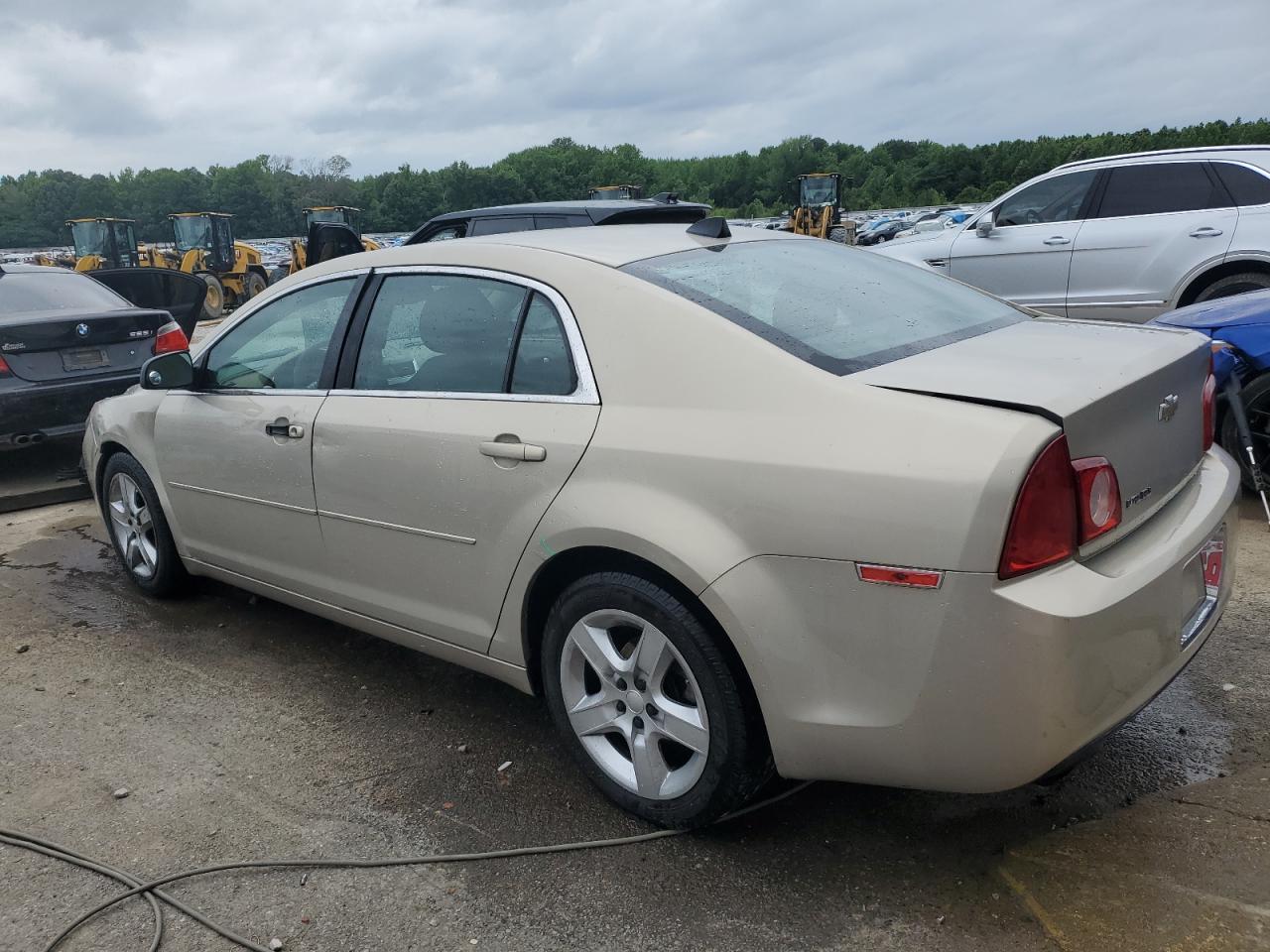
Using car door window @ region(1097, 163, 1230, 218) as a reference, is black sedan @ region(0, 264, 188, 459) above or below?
below

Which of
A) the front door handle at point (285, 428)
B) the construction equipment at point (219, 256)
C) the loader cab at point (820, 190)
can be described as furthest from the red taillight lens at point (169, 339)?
the loader cab at point (820, 190)

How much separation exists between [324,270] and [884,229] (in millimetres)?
36135

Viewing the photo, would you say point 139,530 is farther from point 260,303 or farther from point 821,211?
point 821,211

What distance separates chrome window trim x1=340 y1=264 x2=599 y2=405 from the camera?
2.72 m

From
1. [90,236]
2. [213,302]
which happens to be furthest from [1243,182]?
[90,236]

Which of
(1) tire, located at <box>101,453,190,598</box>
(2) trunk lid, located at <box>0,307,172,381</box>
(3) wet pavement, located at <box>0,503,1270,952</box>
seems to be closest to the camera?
(3) wet pavement, located at <box>0,503,1270,952</box>

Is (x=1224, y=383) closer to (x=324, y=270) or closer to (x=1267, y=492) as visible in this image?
(x=1267, y=492)

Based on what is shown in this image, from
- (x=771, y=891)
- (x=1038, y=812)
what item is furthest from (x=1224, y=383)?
(x=771, y=891)

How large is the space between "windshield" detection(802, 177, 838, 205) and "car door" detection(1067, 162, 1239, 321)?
26.3m

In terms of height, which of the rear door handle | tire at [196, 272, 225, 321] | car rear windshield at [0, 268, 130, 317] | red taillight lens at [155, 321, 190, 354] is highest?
car rear windshield at [0, 268, 130, 317]

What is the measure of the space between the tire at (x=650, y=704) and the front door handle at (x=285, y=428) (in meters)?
1.27

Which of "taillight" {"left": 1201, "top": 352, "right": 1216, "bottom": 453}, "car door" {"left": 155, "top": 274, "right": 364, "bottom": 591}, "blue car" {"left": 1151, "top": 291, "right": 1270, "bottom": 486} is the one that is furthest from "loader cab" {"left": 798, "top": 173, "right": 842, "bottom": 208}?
"taillight" {"left": 1201, "top": 352, "right": 1216, "bottom": 453}

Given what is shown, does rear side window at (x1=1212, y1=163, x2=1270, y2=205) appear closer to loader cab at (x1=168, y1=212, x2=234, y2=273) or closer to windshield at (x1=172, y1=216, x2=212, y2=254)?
loader cab at (x1=168, y1=212, x2=234, y2=273)

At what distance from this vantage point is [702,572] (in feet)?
7.67
